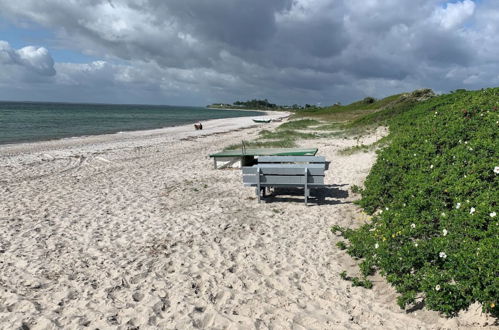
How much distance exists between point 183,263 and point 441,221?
397 centimetres

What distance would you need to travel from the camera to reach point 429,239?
4953 mm

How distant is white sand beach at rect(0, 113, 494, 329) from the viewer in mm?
3965

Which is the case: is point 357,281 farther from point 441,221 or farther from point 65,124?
point 65,124

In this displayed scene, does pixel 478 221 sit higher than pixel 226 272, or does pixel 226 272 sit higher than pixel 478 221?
pixel 478 221

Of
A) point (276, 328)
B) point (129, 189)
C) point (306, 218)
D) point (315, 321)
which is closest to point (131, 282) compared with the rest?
point (276, 328)

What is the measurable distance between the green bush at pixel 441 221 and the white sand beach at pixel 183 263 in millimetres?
247

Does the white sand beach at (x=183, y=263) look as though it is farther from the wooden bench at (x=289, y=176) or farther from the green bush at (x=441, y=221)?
the wooden bench at (x=289, y=176)

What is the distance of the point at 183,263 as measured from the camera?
210 inches

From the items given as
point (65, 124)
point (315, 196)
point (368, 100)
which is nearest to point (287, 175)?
point (315, 196)

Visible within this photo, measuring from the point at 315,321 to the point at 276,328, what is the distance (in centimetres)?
47

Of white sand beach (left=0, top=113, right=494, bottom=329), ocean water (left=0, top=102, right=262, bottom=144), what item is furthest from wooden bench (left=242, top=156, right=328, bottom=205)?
ocean water (left=0, top=102, right=262, bottom=144)

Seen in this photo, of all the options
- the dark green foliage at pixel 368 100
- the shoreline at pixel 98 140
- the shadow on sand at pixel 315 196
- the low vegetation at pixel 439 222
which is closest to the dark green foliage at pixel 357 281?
the low vegetation at pixel 439 222

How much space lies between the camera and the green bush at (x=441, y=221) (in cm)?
380

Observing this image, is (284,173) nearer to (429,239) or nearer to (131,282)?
(429,239)
